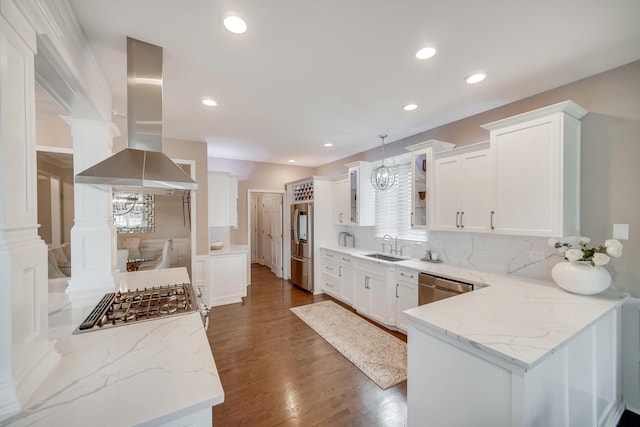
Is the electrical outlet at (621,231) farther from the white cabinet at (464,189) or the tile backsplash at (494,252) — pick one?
the white cabinet at (464,189)

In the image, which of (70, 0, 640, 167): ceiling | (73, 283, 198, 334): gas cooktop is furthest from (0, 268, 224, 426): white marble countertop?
(70, 0, 640, 167): ceiling

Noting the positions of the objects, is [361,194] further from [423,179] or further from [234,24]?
[234,24]

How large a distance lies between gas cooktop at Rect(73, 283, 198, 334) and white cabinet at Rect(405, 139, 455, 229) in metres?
2.70

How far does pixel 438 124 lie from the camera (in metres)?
3.25

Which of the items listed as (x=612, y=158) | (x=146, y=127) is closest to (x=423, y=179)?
(x=612, y=158)

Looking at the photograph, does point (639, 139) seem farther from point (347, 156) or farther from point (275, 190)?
point (275, 190)

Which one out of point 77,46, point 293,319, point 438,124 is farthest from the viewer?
point 293,319

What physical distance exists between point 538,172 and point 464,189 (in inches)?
27.1

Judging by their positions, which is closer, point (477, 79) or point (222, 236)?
point (477, 79)

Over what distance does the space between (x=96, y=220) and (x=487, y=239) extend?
3.80m

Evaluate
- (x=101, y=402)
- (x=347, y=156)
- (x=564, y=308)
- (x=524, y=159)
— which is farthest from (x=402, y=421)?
(x=347, y=156)

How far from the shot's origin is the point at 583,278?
187 centimetres

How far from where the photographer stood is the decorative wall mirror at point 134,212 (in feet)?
17.5

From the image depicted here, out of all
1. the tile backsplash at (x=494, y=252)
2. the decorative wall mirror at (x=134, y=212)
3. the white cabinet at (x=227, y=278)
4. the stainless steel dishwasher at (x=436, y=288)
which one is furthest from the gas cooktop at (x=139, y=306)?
the decorative wall mirror at (x=134, y=212)
